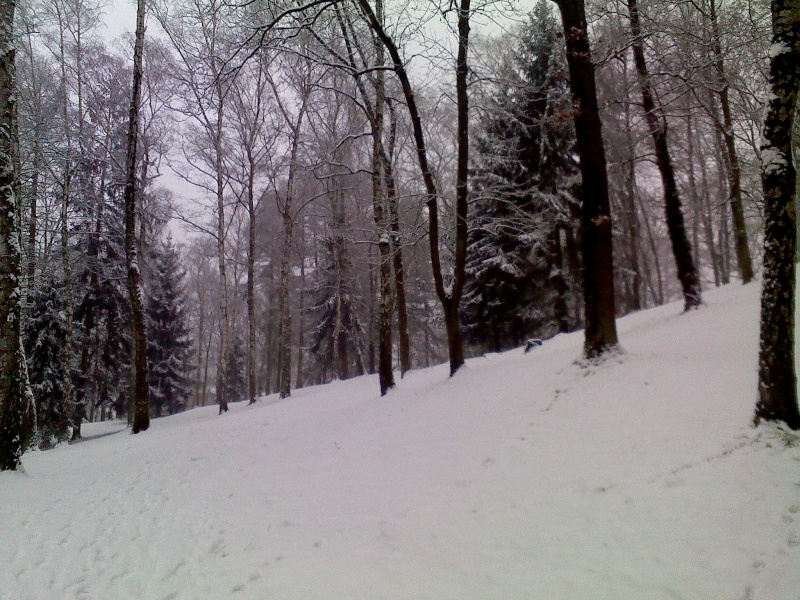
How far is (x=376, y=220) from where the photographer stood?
10.9m

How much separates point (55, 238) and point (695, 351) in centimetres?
1956

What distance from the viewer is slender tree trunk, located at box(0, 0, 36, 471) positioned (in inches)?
250

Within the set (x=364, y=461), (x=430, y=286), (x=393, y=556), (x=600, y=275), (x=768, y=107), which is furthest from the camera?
(x=430, y=286)

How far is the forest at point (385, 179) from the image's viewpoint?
21.1 feet

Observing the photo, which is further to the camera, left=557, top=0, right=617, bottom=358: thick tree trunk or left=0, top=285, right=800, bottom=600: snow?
left=557, top=0, right=617, bottom=358: thick tree trunk

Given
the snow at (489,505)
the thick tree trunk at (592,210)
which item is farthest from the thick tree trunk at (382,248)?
the thick tree trunk at (592,210)

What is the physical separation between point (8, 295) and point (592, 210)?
28.1 feet

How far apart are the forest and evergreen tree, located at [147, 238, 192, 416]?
0.16 meters

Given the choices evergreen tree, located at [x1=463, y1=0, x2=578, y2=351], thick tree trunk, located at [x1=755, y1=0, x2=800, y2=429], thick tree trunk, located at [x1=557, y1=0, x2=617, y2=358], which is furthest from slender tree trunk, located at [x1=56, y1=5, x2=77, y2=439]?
thick tree trunk, located at [x1=755, y1=0, x2=800, y2=429]

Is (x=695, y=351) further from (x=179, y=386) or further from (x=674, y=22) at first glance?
(x=179, y=386)

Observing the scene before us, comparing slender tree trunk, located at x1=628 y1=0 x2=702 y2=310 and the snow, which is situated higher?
slender tree trunk, located at x1=628 y1=0 x2=702 y2=310

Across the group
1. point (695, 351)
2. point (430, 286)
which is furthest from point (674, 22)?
point (430, 286)

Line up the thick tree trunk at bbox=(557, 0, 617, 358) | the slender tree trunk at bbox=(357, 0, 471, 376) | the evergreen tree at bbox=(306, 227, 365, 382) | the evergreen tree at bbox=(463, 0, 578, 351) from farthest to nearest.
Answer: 1. the evergreen tree at bbox=(306, 227, 365, 382)
2. the evergreen tree at bbox=(463, 0, 578, 351)
3. the slender tree trunk at bbox=(357, 0, 471, 376)
4. the thick tree trunk at bbox=(557, 0, 617, 358)

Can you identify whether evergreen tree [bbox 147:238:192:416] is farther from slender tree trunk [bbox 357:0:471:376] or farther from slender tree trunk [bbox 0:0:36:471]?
slender tree trunk [bbox 357:0:471:376]
